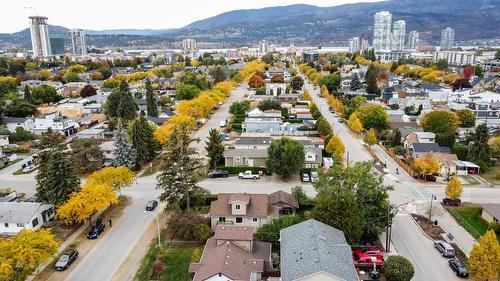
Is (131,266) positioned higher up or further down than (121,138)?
further down

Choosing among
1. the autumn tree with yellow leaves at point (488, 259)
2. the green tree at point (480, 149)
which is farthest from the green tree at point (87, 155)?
the green tree at point (480, 149)

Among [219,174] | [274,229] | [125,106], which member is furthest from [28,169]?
[274,229]

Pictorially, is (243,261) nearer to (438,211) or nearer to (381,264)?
(381,264)

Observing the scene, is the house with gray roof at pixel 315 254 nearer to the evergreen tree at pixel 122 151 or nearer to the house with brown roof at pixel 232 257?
the house with brown roof at pixel 232 257

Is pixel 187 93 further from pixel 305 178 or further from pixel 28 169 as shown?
pixel 305 178

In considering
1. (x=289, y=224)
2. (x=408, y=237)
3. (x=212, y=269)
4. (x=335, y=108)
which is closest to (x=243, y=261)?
(x=212, y=269)
